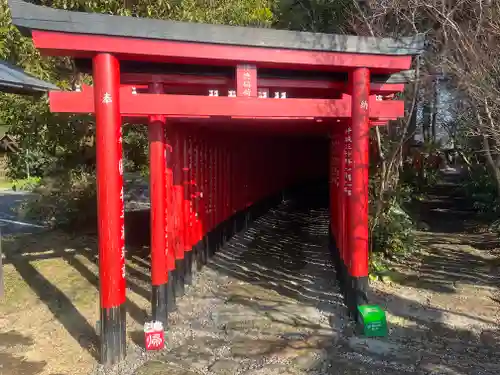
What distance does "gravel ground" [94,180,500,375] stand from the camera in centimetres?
495

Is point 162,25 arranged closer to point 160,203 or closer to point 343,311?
point 160,203

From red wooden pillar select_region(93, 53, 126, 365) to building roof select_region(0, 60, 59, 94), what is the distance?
5.58 feet

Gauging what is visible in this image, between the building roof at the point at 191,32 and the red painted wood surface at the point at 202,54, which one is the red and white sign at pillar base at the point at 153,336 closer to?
the red painted wood surface at the point at 202,54

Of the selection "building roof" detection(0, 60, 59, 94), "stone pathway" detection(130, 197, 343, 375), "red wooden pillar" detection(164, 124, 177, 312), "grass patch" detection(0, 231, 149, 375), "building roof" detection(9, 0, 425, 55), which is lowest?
"stone pathway" detection(130, 197, 343, 375)

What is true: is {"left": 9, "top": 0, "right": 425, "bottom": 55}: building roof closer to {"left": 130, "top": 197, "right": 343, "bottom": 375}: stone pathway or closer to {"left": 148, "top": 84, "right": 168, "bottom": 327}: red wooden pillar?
{"left": 148, "top": 84, "right": 168, "bottom": 327}: red wooden pillar

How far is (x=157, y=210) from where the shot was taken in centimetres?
576

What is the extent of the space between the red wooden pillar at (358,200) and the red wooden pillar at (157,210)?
236cm

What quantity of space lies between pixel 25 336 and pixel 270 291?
3.60 meters

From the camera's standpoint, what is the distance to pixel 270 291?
7574mm

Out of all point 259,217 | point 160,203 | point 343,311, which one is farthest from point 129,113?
point 259,217

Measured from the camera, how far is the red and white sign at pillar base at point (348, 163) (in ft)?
19.9

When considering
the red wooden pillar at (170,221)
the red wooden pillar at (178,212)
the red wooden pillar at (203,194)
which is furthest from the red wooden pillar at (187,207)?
the red wooden pillar at (203,194)

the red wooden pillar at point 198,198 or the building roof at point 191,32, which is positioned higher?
the building roof at point 191,32

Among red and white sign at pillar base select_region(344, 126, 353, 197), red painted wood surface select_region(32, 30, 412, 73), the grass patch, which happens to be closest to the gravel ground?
the grass patch
